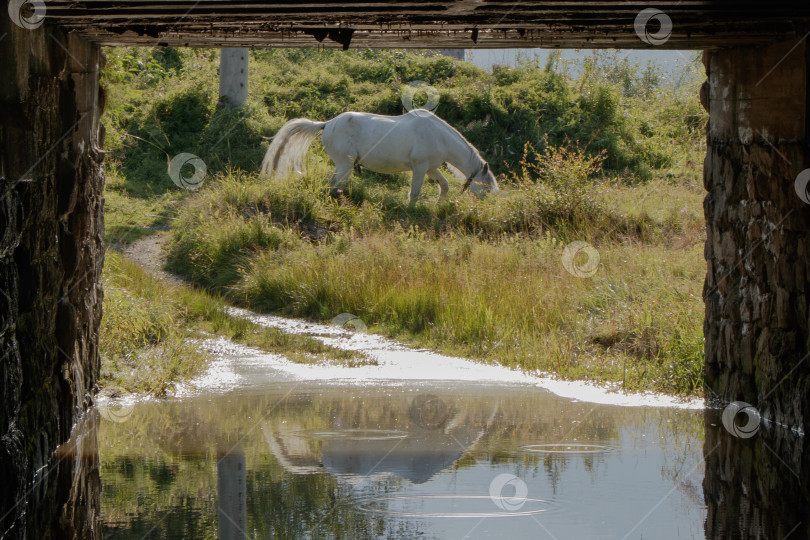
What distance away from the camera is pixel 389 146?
1670 cm

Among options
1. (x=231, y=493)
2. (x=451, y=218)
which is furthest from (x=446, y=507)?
(x=451, y=218)

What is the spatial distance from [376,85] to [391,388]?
657 inches

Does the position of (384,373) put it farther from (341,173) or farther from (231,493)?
(341,173)

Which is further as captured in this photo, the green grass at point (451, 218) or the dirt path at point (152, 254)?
the dirt path at point (152, 254)

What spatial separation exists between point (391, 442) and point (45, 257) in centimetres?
218

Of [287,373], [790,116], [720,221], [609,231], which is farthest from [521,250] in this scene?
[790,116]

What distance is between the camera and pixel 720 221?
6473 millimetres

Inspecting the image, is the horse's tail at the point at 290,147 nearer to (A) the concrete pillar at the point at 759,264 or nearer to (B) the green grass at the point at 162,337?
(B) the green grass at the point at 162,337

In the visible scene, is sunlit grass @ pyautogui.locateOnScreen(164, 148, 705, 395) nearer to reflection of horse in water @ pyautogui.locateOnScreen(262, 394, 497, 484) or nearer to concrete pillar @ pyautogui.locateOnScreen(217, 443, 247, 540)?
reflection of horse in water @ pyautogui.locateOnScreen(262, 394, 497, 484)

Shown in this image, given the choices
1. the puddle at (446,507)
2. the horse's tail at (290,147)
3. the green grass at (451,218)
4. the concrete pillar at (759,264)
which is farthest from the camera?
the horse's tail at (290,147)

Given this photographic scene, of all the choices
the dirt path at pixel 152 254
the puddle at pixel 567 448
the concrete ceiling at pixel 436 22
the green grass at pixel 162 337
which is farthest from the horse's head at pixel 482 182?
the puddle at pixel 567 448

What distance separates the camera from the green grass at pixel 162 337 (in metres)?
7.46

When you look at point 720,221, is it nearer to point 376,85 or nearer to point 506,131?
point 506,131

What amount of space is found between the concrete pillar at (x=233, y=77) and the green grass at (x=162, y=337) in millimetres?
11423
